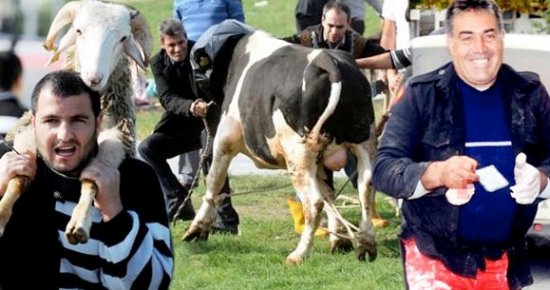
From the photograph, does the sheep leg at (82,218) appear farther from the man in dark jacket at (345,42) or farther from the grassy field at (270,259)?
the man in dark jacket at (345,42)

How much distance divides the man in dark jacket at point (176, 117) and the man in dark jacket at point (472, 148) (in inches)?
234

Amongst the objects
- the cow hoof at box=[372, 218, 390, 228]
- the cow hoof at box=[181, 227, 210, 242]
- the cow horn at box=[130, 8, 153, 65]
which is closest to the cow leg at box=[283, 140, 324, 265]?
the cow hoof at box=[181, 227, 210, 242]

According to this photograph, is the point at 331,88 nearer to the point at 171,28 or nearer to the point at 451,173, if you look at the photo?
the point at 171,28

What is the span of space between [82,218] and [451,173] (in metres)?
1.21

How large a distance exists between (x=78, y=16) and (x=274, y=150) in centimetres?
436

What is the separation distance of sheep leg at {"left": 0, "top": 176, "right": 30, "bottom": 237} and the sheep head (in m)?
1.12

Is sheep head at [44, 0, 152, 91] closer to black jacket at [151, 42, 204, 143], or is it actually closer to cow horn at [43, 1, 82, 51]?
cow horn at [43, 1, 82, 51]

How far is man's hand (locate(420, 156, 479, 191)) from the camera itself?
4.32 meters

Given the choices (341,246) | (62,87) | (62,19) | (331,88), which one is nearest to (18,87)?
(62,19)

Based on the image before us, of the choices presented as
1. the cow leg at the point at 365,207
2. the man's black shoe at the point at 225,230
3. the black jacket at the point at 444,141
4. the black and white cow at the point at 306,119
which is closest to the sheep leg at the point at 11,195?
the black jacket at the point at 444,141

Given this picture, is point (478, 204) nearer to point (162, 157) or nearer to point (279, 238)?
point (279, 238)

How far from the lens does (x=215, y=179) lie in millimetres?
10648

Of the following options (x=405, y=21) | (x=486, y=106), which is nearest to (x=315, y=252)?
(x=405, y=21)

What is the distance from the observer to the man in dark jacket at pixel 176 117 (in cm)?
1093
